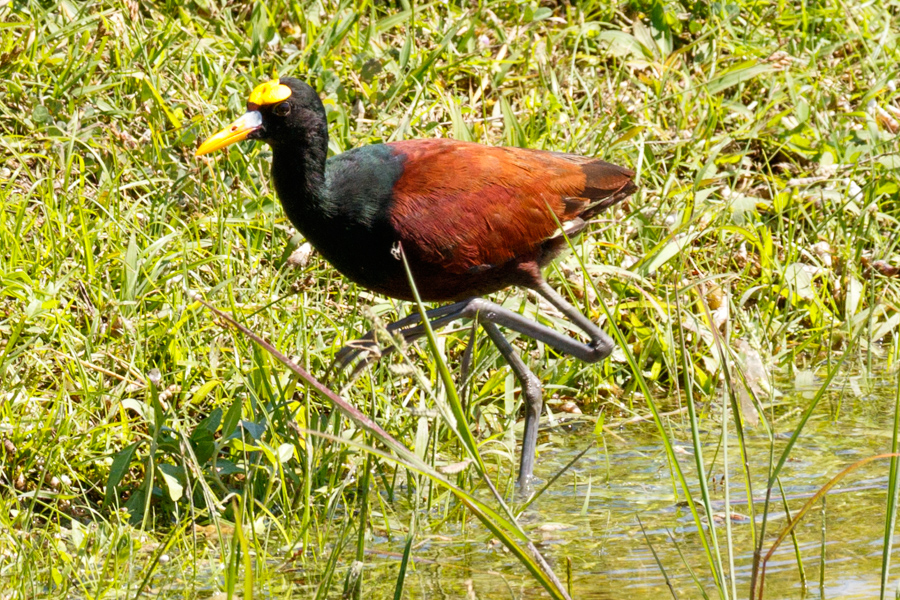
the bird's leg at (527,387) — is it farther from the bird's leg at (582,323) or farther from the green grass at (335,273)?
the bird's leg at (582,323)

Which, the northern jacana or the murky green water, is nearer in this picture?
the murky green water

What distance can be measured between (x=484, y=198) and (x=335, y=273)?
1.10 meters

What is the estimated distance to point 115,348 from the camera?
4453mm

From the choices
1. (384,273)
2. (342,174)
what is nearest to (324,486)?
(384,273)

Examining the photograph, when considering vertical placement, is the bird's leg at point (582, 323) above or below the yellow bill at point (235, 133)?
below

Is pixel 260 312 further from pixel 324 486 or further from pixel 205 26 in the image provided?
pixel 205 26

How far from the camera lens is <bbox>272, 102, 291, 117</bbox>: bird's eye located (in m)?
4.14

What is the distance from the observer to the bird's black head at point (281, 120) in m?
4.14

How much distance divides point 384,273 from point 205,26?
277 cm

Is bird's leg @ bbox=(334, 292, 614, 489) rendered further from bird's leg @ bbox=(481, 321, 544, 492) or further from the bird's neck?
the bird's neck

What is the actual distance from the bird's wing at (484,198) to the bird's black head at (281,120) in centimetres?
34

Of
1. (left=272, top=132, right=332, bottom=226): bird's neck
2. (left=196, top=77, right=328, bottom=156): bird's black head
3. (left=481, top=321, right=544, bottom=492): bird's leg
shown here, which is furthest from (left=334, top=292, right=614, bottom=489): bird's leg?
(left=196, top=77, right=328, bottom=156): bird's black head

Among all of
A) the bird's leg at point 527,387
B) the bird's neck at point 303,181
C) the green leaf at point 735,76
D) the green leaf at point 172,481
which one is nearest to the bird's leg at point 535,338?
the bird's leg at point 527,387

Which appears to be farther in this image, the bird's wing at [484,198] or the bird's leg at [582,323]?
the bird's leg at [582,323]
